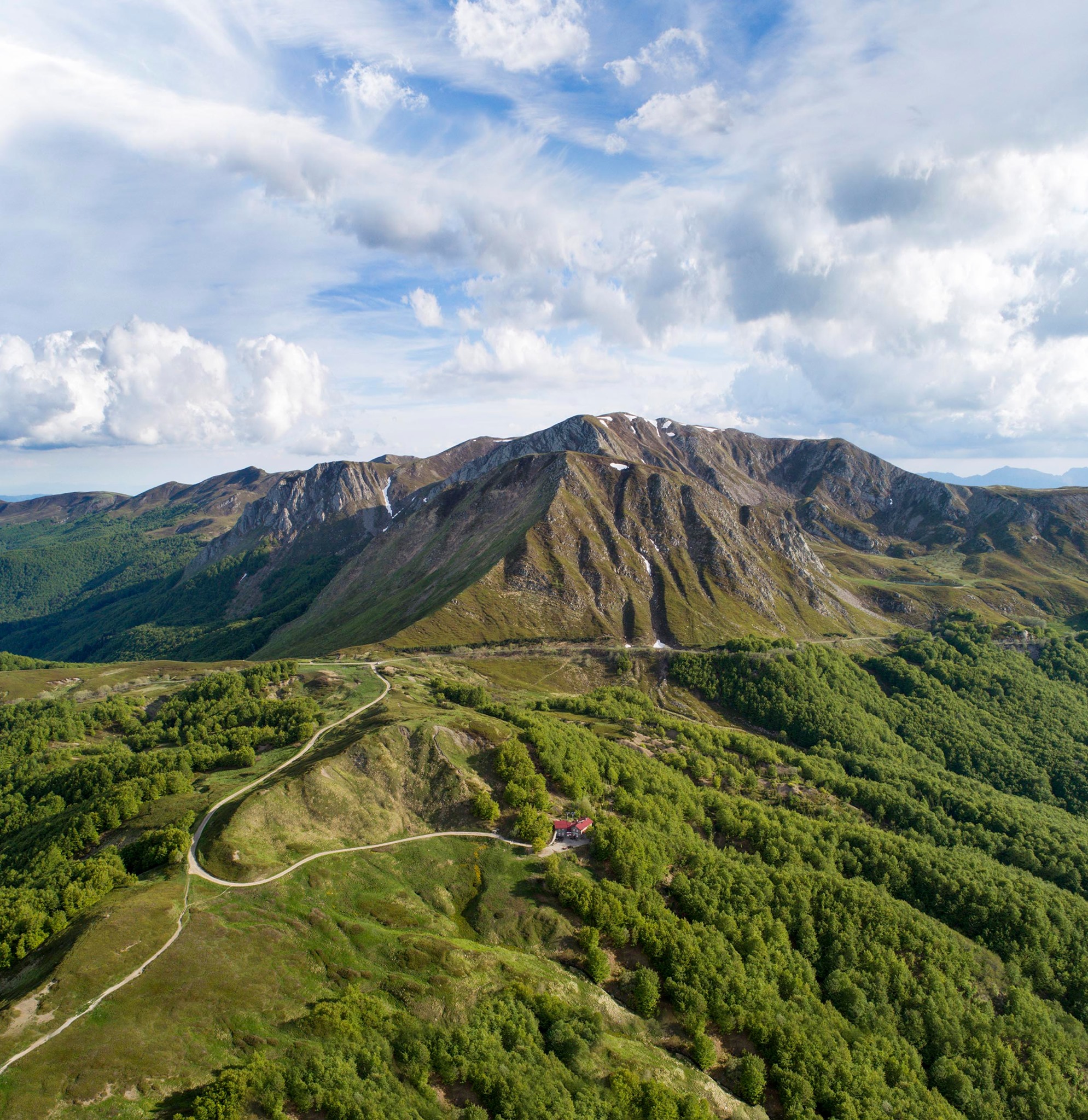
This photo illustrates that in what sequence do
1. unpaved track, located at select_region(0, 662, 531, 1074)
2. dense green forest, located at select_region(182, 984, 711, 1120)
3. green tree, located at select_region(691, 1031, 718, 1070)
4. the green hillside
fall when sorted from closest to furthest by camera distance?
dense green forest, located at select_region(182, 984, 711, 1120) < unpaved track, located at select_region(0, 662, 531, 1074) < the green hillside < green tree, located at select_region(691, 1031, 718, 1070)

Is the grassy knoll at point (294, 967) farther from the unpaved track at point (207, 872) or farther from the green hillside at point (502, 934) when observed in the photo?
the unpaved track at point (207, 872)

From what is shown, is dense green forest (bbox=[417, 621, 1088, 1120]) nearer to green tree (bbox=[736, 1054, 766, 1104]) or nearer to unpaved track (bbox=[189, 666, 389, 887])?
green tree (bbox=[736, 1054, 766, 1104])

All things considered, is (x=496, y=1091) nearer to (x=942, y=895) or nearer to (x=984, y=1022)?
(x=984, y=1022)

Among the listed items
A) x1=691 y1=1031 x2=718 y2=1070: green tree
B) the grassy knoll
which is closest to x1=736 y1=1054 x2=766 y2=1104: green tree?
the grassy knoll

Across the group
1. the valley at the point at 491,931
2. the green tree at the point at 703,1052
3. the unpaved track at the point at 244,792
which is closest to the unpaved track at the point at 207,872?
the unpaved track at the point at 244,792

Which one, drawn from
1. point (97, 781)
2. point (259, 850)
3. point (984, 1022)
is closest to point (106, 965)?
point (259, 850)
